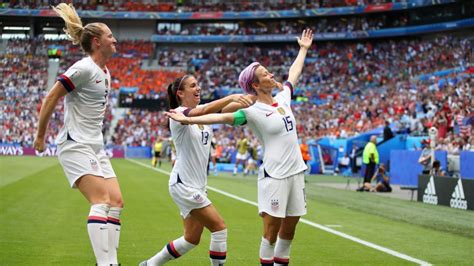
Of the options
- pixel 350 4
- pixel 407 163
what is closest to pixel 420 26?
pixel 350 4

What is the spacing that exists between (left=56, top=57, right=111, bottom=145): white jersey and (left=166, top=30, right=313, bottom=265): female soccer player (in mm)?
810

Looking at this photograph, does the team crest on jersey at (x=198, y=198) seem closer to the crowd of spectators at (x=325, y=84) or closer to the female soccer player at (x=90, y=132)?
the female soccer player at (x=90, y=132)

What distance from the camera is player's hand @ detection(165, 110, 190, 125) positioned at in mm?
6734

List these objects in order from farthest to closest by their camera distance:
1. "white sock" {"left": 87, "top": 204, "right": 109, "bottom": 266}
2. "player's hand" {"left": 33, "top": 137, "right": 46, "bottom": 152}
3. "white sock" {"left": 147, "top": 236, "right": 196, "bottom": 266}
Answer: "white sock" {"left": 147, "top": 236, "right": 196, "bottom": 266}
"player's hand" {"left": 33, "top": 137, "right": 46, "bottom": 152}
"white sock" {"left": 87, "top": 204, "right": 109, "bottom": 266}

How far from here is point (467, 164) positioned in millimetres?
23969

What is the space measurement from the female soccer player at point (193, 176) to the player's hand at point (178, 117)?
20 centimetres

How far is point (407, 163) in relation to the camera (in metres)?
28.9

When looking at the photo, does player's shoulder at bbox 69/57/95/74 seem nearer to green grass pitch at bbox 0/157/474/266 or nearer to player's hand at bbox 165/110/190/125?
player's hand at bbox 165/110/190/125

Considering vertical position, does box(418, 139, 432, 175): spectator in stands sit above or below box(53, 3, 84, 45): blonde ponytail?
below

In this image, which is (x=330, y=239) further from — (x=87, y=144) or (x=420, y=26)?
(x=420, y=26)

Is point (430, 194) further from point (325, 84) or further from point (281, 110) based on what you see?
point (325, 84)

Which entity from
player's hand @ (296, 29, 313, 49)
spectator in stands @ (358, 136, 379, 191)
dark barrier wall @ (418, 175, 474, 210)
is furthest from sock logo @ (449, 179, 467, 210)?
player's hand @ (296, 29, 313, 49)

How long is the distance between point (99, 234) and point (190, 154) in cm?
133

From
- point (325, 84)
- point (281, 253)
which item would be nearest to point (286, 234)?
point (281, 253)
